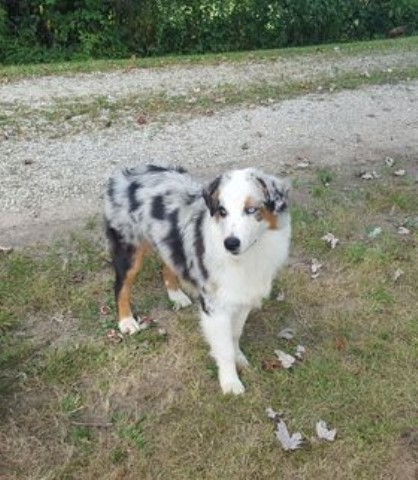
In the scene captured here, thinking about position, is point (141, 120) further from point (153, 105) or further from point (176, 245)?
point (176, 245)

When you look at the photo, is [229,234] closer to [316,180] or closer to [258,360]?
[258,360]

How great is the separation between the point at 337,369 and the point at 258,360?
1.70ft

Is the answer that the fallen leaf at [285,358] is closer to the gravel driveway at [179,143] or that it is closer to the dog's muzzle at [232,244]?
the dog's muzzle at [232,244]

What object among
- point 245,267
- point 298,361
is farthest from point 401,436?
point 245,267

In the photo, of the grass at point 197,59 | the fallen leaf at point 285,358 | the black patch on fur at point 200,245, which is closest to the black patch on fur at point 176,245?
the black patch on fur at point 200,245

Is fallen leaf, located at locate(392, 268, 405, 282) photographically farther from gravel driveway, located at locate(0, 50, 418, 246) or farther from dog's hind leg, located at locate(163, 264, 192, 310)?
gravel driveway, located at locate(0, 50, 418, 246)

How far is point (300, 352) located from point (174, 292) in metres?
1.07

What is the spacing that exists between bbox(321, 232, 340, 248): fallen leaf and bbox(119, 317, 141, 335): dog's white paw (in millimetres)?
1973

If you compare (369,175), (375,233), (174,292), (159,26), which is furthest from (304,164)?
(159,26)

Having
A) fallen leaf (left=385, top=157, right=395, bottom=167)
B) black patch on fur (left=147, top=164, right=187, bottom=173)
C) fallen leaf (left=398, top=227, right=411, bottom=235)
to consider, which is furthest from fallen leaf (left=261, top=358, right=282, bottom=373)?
fallen leaf (left=385, top=157, right=395, bottom=167)

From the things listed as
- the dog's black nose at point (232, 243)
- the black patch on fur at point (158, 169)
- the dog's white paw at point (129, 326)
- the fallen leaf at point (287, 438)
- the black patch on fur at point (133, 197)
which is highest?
the dog's black nose at point (232, 243)

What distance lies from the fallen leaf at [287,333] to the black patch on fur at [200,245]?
951mm

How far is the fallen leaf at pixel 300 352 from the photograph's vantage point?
14.4ft

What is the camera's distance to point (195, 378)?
4.16 m
